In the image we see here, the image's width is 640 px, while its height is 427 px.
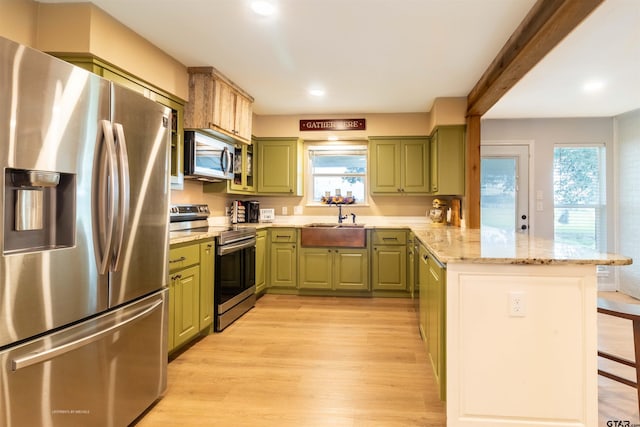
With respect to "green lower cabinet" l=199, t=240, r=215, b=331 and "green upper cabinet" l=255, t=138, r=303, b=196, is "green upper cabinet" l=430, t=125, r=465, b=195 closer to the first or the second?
"green upper cabinet" l=255, t=138, r=303, b=196

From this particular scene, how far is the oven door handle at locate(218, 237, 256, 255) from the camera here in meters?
3.09

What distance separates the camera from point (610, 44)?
271 centimetres

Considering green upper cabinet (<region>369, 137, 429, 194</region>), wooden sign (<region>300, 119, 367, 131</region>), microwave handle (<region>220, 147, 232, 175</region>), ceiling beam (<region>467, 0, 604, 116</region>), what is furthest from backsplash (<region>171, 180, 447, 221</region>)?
ceiling beam (<region>467, 0, 604, 116</region>)

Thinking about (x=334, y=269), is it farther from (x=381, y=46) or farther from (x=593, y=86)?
(x=593, y=86)

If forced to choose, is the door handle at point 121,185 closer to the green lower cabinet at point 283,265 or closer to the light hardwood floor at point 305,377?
the light hardwood floor at point 305,377

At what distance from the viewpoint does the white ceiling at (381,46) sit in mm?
2264

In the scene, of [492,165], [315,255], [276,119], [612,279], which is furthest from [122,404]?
[612,279]

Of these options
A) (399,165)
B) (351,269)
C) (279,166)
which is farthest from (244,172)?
(399,165)

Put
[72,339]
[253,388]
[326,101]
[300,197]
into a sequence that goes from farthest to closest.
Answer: [300,197] → [326,101] → [253,388] → [72,339]

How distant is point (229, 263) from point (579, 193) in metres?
4.76

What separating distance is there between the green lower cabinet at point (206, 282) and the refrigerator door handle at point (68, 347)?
1020 mm

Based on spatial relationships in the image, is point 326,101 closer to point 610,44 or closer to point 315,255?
point 315,255

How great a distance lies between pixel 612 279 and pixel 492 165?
2.18 metres

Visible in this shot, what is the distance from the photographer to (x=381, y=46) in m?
2.77
